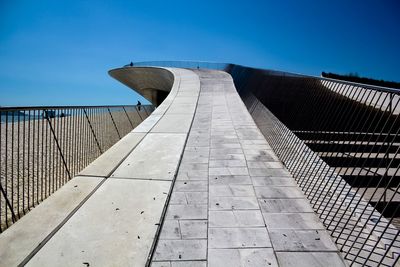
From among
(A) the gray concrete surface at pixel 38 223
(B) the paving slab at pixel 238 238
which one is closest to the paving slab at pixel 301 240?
(B) the paving slab at pixel 238 238

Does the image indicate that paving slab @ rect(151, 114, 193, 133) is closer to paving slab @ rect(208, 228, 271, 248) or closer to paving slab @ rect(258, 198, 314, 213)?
paving slab @ rect(258, 198, 314, 213)

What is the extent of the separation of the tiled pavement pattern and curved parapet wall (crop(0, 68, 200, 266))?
9.3 inches

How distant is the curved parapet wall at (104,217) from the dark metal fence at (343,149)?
2.19 meters

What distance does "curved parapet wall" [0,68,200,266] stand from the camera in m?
2.25

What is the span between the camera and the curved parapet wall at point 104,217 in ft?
7.38

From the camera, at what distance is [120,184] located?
3631 millimetres

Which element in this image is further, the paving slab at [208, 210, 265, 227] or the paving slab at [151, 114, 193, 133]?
the paving slab at [151, 114, 193, 133]

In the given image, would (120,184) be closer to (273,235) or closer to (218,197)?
(218,197)

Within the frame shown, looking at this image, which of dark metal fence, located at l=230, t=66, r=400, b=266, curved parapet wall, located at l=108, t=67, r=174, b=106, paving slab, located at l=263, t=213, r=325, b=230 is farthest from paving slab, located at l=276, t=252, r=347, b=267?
curved parapet wall, located at l=108, t=67, r=174, b=106

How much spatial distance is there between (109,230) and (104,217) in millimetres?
278

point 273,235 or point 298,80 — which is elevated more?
point 298,80

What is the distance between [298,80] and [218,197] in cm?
1512

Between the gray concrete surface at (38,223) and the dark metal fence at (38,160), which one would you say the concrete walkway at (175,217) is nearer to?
the gray concrete surface at (38,223)

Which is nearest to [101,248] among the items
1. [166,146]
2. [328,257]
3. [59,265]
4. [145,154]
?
[59,265]
